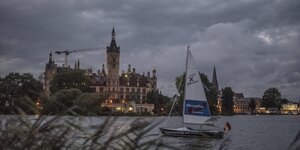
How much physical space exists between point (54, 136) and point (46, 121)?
17 centimetres

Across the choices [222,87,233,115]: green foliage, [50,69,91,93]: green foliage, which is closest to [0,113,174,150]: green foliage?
[50,69,91,93]: green foliage

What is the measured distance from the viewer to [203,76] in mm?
130500

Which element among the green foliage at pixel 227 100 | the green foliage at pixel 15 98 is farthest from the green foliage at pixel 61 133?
the green foliage at pixel 227 100

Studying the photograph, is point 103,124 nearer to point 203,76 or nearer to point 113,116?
point 113,116

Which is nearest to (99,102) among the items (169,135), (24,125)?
(24,125)

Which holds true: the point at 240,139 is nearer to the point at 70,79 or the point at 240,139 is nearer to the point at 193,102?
the point at 193,102

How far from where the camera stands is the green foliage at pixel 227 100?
184000 millimetres

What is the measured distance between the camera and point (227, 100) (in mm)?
186875

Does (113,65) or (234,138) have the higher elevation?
(113,65)

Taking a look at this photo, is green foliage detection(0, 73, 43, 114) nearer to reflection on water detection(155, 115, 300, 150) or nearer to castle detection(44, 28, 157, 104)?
reflection on water detection(155, 115, 300, 150)

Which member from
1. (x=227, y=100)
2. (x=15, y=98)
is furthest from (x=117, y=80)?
(x=15, y=98)

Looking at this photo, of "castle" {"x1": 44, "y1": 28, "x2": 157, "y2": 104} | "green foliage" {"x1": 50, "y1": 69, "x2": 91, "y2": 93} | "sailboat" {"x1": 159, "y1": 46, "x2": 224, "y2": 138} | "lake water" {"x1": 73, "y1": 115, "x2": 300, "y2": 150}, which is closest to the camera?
"lake water" {"x1": 73, "y1": 115, "x2": 300, "y2": 150}

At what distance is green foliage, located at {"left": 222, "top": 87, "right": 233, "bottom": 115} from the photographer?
18400 centimetres

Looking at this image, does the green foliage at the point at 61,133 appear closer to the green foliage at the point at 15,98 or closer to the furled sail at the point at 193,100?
the green foliage at the point at 15,98
